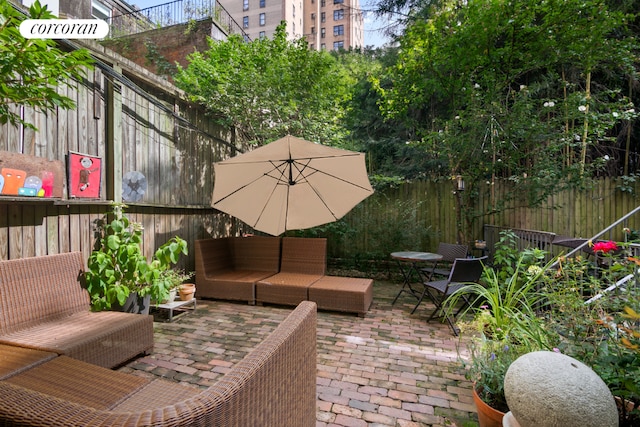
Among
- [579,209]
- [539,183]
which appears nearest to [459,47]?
[539,183]

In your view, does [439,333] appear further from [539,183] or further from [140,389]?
[539,183]

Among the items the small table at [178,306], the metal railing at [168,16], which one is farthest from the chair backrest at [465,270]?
the metal railing at [168,16]

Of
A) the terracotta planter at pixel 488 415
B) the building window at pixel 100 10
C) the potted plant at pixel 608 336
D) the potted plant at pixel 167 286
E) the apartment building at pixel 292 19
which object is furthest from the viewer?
the apartment building at pixel 292 19

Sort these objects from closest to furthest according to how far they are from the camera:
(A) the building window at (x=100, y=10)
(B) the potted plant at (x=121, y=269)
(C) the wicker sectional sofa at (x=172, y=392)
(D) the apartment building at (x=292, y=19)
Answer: (C) the wicker sectional sofa at (x=172, y=392), (B) the potted plant at (x=121, y=269), (A) the building window at (x=100, y=10), (D) the apartment building at (x=292, y=19)

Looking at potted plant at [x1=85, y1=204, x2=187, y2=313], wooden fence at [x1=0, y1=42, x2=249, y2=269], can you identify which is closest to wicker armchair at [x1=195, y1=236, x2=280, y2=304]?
wooden fence at [x1=0, y1=42, x2=249, y2=269]

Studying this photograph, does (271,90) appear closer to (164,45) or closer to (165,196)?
(165,196)

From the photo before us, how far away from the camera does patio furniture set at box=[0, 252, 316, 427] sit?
26.8 inches

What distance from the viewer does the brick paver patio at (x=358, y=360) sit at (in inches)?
86.4

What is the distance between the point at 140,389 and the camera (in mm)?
1723

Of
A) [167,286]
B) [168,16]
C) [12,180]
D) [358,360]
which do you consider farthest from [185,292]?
[168,16]

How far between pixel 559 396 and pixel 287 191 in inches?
135

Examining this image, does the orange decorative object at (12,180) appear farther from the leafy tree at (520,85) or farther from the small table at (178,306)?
the leafy tree at (520,85)

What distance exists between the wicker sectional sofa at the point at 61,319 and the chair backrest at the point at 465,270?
3212 millimetres

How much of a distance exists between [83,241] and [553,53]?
8299 millimetres
